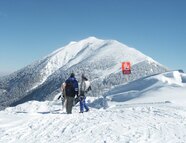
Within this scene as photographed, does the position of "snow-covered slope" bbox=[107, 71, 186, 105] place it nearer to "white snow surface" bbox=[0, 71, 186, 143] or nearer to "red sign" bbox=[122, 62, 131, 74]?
"red sign" bbox=[122, 62, 131, 74]

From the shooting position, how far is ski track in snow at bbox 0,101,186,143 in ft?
38.0

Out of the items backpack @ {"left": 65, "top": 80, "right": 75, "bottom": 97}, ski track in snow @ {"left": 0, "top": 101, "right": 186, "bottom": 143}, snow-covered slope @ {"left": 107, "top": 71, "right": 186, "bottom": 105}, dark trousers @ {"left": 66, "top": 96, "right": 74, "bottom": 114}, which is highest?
snow-covered slope @ {"left": 107, "top": 71, "right": 186, "bottom": 105}

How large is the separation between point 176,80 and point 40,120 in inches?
952

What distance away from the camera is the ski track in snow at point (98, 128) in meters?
11.6

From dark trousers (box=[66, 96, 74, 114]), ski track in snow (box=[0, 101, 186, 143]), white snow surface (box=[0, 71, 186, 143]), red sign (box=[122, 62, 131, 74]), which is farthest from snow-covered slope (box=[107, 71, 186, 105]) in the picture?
ski track in snow (box=[0, 101, 186, 143])

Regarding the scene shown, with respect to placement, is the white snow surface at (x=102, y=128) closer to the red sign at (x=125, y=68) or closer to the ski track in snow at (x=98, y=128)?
the ski track in snow at (x=98, y=128)

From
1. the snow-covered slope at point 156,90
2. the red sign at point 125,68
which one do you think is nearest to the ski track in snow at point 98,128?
the snow-covered slope at point 156,90

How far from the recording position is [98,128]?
13.0 meters

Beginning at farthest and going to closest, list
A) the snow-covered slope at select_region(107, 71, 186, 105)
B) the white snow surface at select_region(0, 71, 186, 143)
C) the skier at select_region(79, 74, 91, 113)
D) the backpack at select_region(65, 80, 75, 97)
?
the snow-covered slope at select_region(107, 71, 186, 105) → the skier at select_region(79, 74, 91, 113) → the backpack at select_region(65, 80, 75, 97) → the white snow surface at select_region(0, 71, 186, 143)

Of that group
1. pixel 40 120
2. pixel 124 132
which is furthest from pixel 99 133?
pixel 40 120

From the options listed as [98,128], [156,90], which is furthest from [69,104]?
[156,90]

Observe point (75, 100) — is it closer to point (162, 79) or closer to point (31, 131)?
point (31, 131)

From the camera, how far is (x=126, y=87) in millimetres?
38594

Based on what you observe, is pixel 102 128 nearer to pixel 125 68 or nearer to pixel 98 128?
pixel 98 128
